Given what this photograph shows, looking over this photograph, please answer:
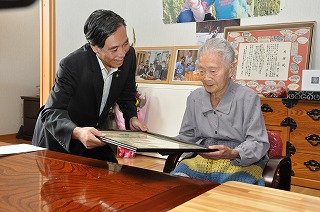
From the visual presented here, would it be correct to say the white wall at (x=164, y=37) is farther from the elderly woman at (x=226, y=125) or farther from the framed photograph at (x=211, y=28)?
the elderly woman at (x=226, y=125)

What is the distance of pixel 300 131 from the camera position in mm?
3256

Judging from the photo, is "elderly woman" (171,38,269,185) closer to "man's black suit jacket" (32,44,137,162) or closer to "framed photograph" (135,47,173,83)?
"man's black suit jacket" (32,44,137,162)

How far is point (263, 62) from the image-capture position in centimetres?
372

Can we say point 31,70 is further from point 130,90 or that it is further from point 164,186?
point 164,186

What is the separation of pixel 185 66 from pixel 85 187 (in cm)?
338

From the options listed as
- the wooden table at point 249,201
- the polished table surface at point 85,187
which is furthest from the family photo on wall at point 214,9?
the wooden table at point 249,201

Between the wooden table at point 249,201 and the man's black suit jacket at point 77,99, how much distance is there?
88 cm

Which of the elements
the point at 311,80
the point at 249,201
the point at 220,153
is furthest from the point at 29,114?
the point at 249,201

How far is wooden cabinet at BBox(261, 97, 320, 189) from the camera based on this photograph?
10.5 ft

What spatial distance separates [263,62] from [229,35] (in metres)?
0.50

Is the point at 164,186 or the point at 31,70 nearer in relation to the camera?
the point at 164,186

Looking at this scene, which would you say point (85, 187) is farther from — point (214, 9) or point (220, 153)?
point (214, 9)

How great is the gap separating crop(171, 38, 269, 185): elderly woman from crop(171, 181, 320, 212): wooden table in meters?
0.62

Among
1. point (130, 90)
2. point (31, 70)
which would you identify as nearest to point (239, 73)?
point (130, 90)
